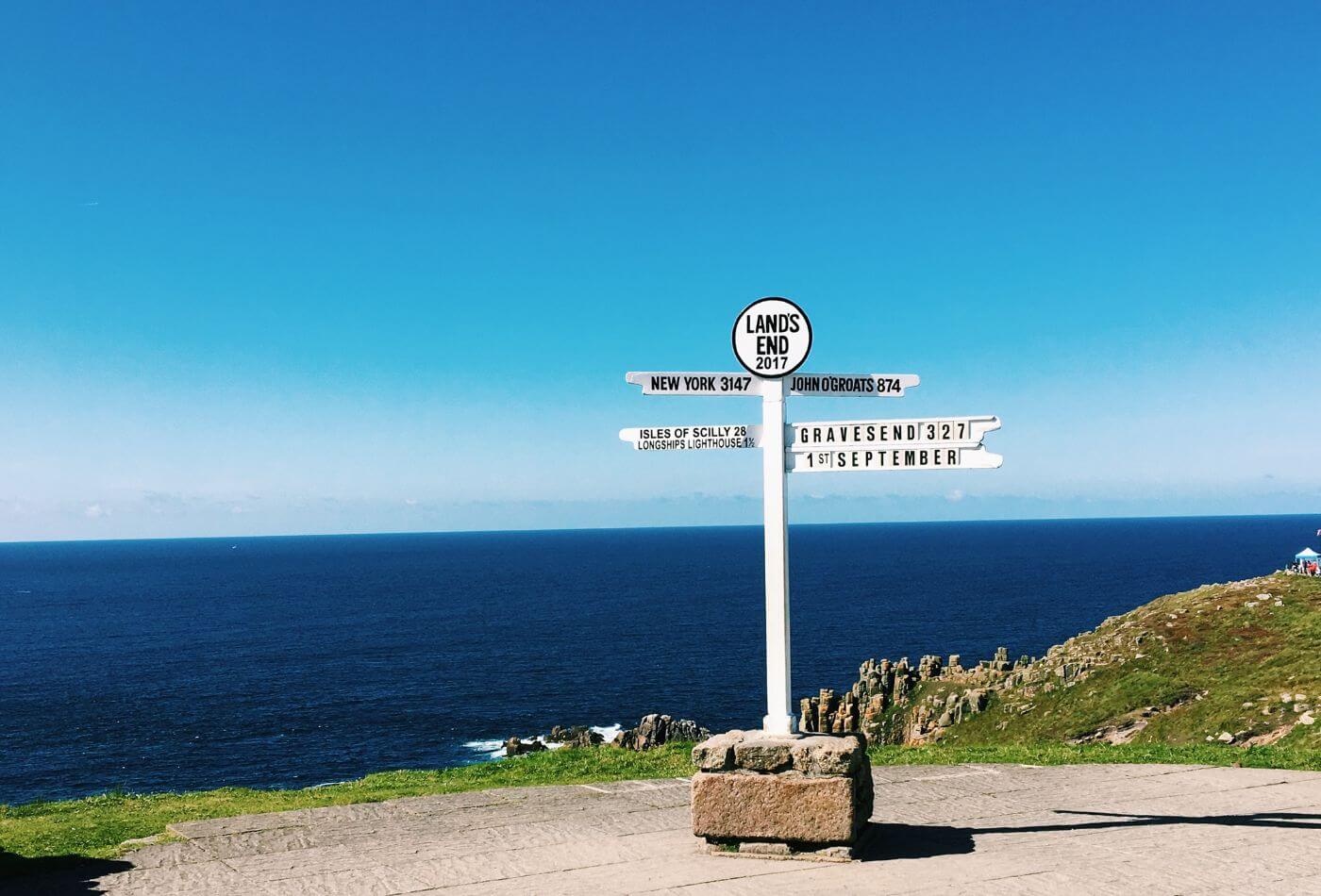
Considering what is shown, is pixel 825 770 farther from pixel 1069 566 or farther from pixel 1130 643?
pixel 1069 566

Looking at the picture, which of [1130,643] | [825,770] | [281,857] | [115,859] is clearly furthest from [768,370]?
[1130,643]

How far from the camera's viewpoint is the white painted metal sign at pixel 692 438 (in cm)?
823

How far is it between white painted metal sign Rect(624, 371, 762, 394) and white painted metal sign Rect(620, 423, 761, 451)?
1.02 ft

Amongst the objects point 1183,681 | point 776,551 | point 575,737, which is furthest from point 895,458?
point 575,737

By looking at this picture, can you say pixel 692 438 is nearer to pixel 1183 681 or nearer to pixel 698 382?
pixel 698 382

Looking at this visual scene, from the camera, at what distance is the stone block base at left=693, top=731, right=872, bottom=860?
23.7 ft

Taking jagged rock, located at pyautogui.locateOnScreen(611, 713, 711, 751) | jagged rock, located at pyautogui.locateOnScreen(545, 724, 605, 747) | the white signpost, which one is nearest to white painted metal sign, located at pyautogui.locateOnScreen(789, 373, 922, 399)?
the white signpost

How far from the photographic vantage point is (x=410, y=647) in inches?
3209

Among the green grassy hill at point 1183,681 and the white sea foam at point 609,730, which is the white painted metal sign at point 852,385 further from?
the white sea foam at point 609,730

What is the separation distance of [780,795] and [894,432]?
292 cm

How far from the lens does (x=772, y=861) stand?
23.9 feet

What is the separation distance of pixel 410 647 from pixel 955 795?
7640 cm

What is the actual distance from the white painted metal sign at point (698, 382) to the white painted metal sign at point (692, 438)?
312 mm

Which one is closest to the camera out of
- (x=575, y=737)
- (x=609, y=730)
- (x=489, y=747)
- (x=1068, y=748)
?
(x=1068, y=748)
